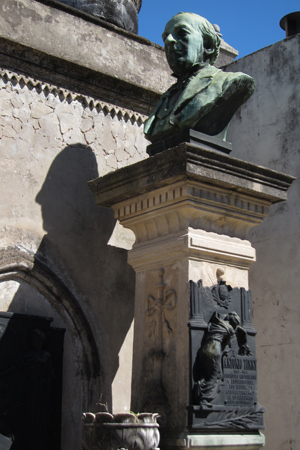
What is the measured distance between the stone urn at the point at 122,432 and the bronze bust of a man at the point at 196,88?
229 centimetres

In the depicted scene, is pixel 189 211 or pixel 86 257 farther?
pixel 86 257

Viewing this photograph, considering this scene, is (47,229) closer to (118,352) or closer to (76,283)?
(76,283)

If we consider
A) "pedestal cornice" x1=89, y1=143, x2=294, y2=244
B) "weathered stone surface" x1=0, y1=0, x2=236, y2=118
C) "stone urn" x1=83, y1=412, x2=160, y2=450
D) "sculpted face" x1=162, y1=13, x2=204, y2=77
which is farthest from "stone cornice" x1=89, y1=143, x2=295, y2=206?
"stone urn" x1=83, y1=412, x2=160, y2=450

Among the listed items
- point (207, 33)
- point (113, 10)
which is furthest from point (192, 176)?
point (113, 10)

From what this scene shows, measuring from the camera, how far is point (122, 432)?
4535 mm

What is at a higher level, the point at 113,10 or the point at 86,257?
the point at 113,10

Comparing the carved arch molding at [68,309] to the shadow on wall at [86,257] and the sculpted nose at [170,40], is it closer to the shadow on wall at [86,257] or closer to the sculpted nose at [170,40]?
the shadow on wall at [86,257]

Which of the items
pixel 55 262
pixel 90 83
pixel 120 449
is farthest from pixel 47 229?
pixel 120 449

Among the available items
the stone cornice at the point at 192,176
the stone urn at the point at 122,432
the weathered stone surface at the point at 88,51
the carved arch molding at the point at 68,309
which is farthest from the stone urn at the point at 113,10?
the stone urn at the point at 122,432

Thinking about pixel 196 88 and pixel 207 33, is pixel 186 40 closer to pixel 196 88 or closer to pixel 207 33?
pixel 207 33

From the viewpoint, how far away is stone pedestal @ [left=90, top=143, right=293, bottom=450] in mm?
5223

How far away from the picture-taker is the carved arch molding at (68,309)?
6145mm

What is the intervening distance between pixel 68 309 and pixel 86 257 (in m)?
0.52

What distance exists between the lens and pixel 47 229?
6.39 meters
